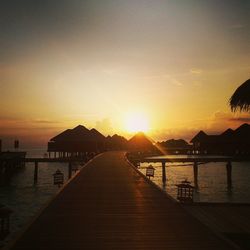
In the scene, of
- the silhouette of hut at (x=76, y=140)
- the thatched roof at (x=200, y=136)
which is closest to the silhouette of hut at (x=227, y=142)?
the thatched roof at (x=200, y=136)

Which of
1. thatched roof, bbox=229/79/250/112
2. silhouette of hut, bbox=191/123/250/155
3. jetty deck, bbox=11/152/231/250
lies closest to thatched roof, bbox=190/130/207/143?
silhouette of hut, bbox=191/123/250/155

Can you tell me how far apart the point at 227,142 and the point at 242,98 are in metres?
55.6

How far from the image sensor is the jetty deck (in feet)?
19.5

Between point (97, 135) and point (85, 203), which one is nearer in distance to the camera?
point (85, 203)

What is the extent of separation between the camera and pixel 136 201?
10102 millimetres

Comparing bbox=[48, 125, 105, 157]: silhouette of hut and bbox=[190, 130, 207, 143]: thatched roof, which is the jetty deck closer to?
bbox=[48, 125, 105, 157]: silhouette of hut

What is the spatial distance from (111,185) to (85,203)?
160 inches

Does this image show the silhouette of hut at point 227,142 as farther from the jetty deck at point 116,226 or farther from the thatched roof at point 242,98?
the jetty deck at point 116,226

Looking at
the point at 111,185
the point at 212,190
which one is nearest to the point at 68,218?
the point at 111,185

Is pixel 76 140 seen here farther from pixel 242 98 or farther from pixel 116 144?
pixel 242 98

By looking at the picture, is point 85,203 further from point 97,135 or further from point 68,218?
point 97,135

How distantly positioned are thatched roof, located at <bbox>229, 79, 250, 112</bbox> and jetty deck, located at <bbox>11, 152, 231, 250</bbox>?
4167 millimetres

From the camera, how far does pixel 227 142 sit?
213ft

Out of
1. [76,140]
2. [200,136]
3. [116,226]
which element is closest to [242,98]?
[116,226]
